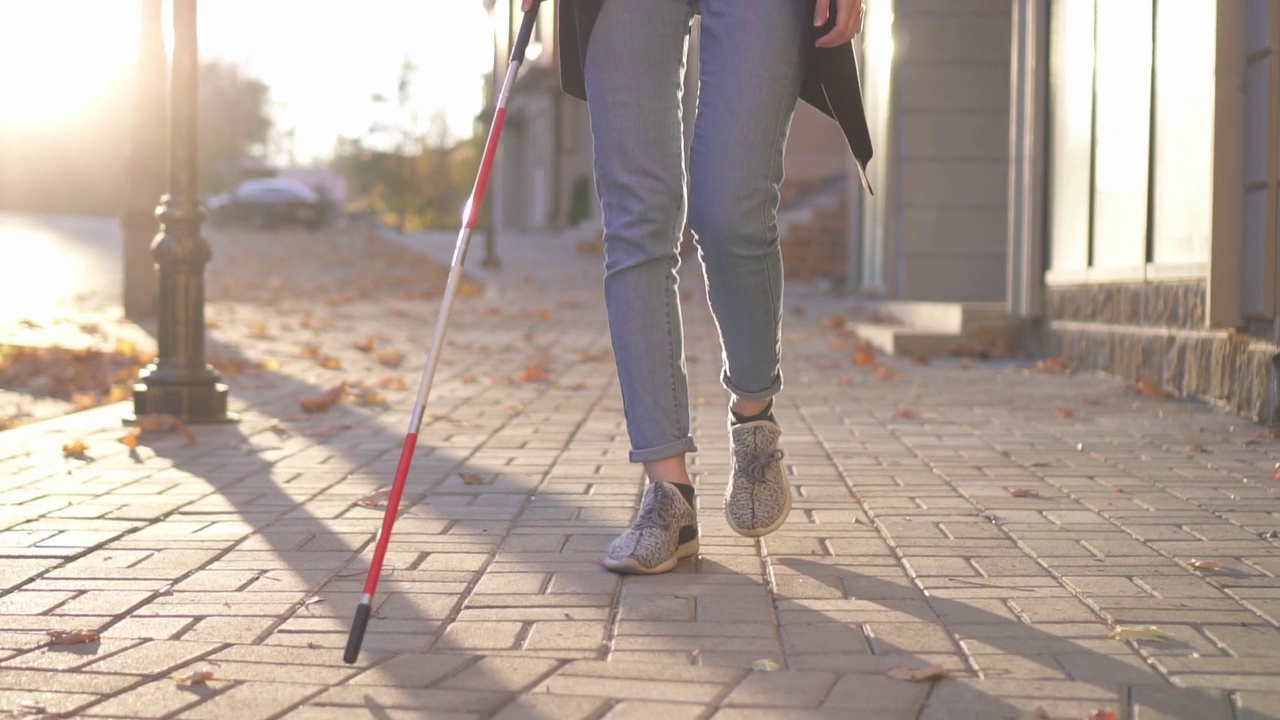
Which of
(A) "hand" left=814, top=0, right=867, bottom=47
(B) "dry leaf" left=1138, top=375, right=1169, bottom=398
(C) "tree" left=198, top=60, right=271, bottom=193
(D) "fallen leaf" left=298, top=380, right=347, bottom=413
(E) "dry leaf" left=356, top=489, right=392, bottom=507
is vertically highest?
(C) "tree" left=198, top=60, right=271, bottom=193

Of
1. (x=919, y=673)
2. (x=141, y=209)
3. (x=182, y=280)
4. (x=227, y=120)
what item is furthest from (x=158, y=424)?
(x=227, y=120)

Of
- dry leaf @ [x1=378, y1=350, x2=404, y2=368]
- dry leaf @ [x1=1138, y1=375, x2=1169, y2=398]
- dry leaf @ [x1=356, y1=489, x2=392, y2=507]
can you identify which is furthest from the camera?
dry leaf @ [x1=378, y1=350, x2=404, y2=368]

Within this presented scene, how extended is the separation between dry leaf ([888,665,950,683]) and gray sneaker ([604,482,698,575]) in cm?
80

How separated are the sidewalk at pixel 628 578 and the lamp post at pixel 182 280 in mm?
225

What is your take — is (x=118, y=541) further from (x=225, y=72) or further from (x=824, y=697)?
(x=225, y=72)

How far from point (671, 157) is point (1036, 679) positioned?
1312 millimetres

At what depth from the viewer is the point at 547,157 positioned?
1463 inches

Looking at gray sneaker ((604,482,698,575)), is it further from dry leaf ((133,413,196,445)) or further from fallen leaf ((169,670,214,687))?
dry leaf ((133,413,196,445))

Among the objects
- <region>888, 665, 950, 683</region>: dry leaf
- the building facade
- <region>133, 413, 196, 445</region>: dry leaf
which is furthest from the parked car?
<region>888, 665, 950, 683</region>: dry leaf

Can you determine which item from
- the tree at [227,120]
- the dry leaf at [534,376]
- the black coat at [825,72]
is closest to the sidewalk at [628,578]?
the black coat at [825,72]

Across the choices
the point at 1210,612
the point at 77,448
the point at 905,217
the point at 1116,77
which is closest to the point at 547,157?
the point at 905,217

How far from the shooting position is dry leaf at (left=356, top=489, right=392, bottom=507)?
3.88 m

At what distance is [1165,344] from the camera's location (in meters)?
6.44

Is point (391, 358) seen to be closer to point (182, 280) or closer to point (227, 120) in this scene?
point (182, 280)
